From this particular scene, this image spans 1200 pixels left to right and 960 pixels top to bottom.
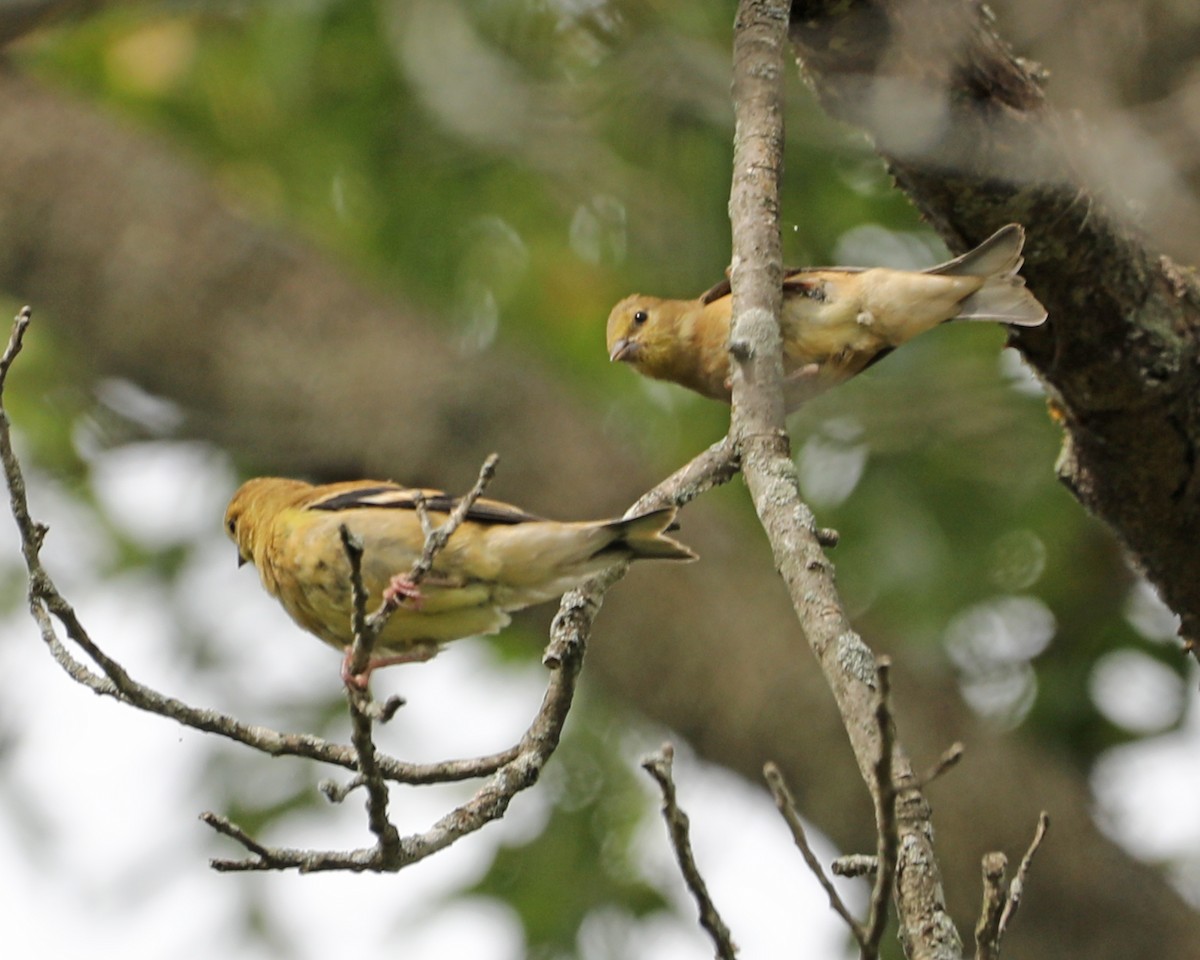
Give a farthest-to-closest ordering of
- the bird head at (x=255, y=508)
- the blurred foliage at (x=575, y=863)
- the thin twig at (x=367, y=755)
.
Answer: the blurred foliage at (x=575, y=863) → the bird head at (x=255, y=508) → the thin twig at (x=367, y=755)

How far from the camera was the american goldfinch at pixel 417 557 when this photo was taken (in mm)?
4176

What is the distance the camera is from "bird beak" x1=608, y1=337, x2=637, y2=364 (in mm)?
5301

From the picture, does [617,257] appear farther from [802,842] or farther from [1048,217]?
[802,842]

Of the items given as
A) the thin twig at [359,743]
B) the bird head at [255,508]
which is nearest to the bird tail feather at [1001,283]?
the thin twig at [359,743]

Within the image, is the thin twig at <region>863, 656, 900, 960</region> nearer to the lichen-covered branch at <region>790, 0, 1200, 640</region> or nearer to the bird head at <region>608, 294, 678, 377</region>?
the lichen-covered branch at <region>790, 0, 1200, 640</region>

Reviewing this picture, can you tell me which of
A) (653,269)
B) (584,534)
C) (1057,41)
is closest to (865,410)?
(653,269)

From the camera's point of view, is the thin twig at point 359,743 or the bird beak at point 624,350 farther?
the bird beak at point 624,350

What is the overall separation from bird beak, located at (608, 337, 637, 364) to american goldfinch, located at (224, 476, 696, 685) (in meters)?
1.06

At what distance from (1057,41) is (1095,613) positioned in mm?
3007

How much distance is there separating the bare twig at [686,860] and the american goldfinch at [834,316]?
1.64 m

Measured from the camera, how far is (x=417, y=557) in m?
4.30

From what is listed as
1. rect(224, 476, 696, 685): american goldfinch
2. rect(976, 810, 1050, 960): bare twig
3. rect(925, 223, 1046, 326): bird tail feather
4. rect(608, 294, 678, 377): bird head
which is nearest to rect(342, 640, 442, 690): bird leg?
rect(224, 476, 696, 685): american goldfinch

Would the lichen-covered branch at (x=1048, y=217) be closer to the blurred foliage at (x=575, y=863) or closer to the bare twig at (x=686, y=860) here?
the bare twig at (x=686, y=860)

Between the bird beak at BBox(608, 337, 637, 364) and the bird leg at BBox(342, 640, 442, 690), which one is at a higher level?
the bird beak at BBox(608, 337, 637, 364)
